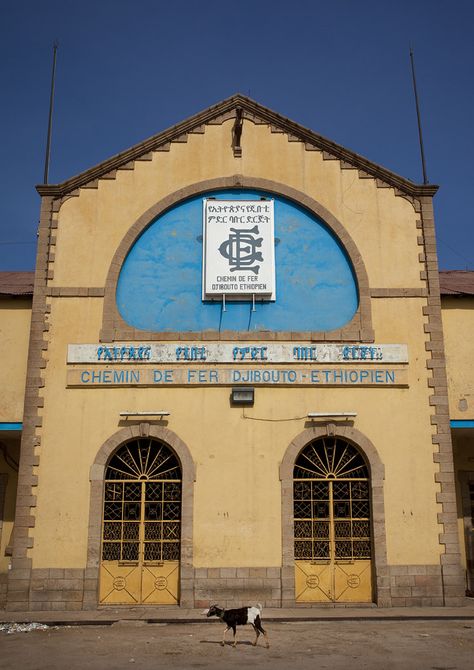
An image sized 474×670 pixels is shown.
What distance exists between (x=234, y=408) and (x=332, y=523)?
3252 mm

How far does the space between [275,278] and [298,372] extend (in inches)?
92.5

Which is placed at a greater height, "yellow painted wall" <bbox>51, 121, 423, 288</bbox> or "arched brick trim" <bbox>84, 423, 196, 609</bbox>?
"yellow painted wall" <bbox>51, 121, 423, 288</bbox>

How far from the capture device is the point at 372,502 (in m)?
14.7

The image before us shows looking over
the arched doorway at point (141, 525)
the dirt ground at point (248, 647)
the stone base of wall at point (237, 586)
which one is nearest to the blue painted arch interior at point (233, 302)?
the arched doorway at point (141, 525)

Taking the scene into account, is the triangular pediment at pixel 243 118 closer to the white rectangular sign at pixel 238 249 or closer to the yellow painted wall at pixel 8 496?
the white rectangular sign at pixel 238 249

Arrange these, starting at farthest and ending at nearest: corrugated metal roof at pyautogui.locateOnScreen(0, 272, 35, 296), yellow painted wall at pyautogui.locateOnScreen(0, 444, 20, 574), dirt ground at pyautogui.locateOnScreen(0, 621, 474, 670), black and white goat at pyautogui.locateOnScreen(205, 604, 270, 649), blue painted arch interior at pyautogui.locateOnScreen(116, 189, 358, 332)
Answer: yellow painted wall at pyautogui.locateOnScreen(0, 444, 20, 574), corrugated metal roof at pyautogui.locateOnScreen(0, 272, 35, 296), blue painted arch interior at pyautogui.locateOnScreen(116, 189, 358, 332), black and white goat at pyautogui.locateOnScreen(205, 604, 270, 649), dirt ground at pyautogui.locateOnScreen(0, 621, 474, 670)

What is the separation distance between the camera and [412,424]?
597 inches

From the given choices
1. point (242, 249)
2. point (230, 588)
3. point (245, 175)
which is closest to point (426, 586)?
point (230, 588)

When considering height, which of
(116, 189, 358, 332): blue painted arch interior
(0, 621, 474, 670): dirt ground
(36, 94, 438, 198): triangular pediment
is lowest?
(0, 621, 474, 670): dirt ground

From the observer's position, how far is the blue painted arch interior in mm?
15867

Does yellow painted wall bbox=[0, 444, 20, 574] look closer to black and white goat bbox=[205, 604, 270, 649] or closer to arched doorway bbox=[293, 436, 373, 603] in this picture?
arched doorway bbox=[293, 436, 373, 603]

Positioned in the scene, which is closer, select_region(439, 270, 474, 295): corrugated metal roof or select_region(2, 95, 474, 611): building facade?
select_region(2, 95, 474, 611): building facade

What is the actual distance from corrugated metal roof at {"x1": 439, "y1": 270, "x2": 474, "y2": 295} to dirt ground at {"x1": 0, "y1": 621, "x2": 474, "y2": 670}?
7540 mm

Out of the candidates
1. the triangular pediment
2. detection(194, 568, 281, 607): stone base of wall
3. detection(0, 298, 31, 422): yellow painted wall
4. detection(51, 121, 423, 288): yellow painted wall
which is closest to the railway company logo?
detection(51, 121, 423, 288): yellow painted wall
